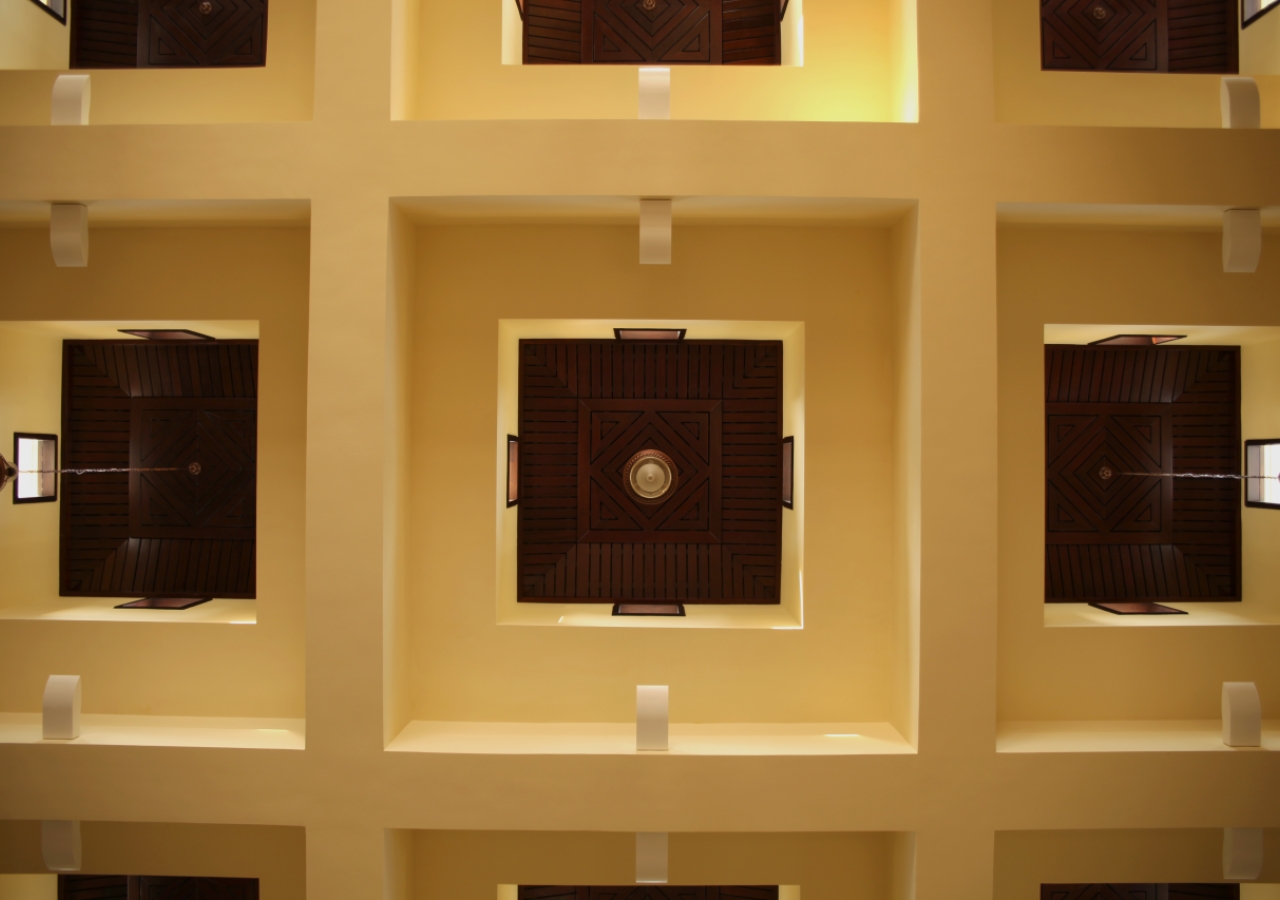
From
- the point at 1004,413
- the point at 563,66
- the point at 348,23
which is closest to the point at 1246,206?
the point at 1004,413

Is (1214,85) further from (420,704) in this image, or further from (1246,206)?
(420,704)

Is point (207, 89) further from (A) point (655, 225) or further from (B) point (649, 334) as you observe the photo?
(B) point (649, 334)

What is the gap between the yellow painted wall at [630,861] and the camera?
4219 mm

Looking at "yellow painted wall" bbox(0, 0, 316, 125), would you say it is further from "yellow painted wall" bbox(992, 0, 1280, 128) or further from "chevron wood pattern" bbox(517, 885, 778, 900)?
"chevron wood pattern" bbox(517, 885, 778, 900)

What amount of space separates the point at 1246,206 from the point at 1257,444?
6.06ft

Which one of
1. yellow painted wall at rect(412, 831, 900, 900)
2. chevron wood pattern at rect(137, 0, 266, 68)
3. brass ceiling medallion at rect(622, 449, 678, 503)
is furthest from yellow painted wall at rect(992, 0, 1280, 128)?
chevron wood pattern at rect(137, 0, 266, 68)

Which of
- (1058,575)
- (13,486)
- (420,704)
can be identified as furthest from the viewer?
(1058,575)

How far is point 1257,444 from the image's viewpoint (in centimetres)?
465

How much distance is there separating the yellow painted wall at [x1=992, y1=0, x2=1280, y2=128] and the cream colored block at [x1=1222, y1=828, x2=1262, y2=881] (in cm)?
434

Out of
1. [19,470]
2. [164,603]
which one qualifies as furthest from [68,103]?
[164,603]

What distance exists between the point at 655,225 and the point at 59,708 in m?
4.40

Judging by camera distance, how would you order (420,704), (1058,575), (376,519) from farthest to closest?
(1058,575) → (420,704) → (376,519)

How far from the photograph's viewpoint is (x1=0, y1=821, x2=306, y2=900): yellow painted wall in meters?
4.22

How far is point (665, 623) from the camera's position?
13.9 ft
